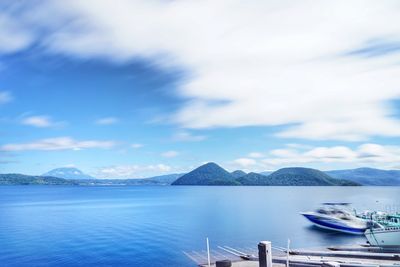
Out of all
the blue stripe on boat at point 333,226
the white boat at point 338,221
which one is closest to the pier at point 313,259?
the blue stripe on boat at point 333,226

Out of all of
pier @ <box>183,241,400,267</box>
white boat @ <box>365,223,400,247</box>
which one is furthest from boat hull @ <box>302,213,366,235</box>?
pier @ <box>183,241,400,267</box>

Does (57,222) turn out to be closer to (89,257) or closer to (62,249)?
(62,249)

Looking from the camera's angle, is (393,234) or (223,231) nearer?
(393,234)

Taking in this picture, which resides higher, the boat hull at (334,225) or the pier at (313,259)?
the pier at (313,259)

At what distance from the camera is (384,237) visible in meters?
52.2

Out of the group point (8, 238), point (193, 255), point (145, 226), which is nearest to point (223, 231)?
point (145, 226)

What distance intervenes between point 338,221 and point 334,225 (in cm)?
130

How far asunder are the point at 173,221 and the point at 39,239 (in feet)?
124

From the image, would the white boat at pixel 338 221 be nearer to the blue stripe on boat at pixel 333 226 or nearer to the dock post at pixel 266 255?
the blue stripe on boat at pixel 333 226

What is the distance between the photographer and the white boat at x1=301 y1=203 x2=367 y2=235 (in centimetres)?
7462

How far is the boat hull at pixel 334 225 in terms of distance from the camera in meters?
74.2

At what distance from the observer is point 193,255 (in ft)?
173

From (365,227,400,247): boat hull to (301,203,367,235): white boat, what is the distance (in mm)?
22501

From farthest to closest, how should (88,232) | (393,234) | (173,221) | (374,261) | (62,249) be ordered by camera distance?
(173,221), (88,232), (62,249), (393,234), (374,261)
